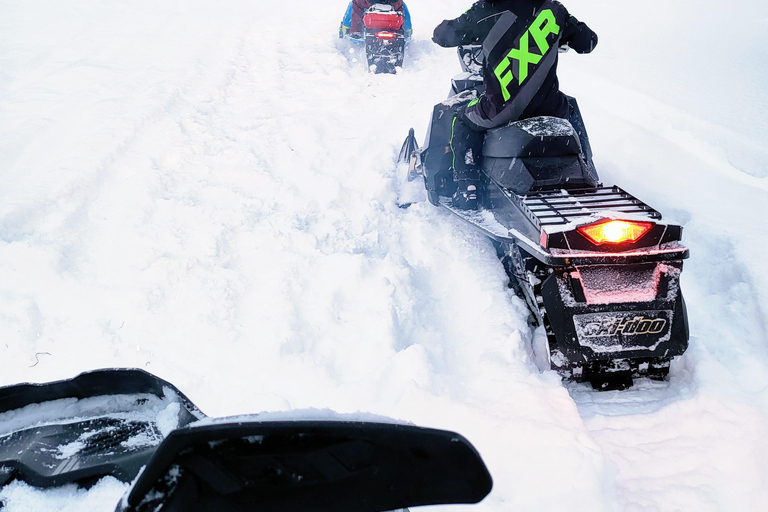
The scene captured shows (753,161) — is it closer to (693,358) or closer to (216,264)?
(693,358)

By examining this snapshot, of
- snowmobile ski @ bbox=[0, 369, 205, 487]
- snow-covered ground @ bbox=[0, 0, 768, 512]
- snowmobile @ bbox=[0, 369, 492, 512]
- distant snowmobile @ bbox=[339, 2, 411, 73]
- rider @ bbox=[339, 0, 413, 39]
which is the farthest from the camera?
rider @ bbox=[339, 0, 413, 39]

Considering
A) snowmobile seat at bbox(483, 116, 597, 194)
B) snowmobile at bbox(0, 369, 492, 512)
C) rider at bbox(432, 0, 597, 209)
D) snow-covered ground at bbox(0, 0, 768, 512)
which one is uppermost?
rider at bbox(432, 0, 597, 209)

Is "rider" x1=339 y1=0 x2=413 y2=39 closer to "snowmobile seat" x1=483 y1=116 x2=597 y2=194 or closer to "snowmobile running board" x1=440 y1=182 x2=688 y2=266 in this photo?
"snowmobile seat" x1=483 y1=116 x2=597 y2=194

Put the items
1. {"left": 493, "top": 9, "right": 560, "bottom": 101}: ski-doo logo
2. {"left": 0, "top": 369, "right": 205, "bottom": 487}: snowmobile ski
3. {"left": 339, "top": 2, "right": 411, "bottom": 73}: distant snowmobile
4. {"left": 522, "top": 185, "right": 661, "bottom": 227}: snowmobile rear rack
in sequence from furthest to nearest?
{"left": 339, "top": 2, "right": 411, "bottom": 73}: distant snowmobile, {"left": 493, "top": 9, "right": 560, "bottom": 101}: ski-doo logo, {"left": 522, "top": 185, "right": 661, "bottom": 227}: snowmobile rear rack, {"left": 0, "top": 369, "right": 205, "bottom": 487}: snowmobile ski

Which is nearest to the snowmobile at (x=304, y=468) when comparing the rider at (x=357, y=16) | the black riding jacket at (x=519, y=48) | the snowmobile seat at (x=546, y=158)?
the snowmobile seat at (x=546, y=158)

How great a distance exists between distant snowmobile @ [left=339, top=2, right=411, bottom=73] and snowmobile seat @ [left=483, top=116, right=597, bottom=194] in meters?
4.63

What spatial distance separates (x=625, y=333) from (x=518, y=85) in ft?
5.09

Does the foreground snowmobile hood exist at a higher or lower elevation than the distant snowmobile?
lower

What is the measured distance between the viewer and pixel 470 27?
10.1 ft

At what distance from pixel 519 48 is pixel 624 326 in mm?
1667

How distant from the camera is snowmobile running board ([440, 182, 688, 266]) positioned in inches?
80.5

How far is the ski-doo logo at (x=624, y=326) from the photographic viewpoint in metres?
2.07

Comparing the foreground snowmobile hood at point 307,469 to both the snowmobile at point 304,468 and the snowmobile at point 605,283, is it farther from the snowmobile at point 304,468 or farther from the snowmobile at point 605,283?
the snowmobile at point 605,283

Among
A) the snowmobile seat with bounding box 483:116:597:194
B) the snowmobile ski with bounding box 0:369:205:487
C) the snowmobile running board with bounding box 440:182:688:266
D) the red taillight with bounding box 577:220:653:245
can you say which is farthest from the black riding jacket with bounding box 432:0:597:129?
the snowmobile ski with bounding box 0:369:205:487
